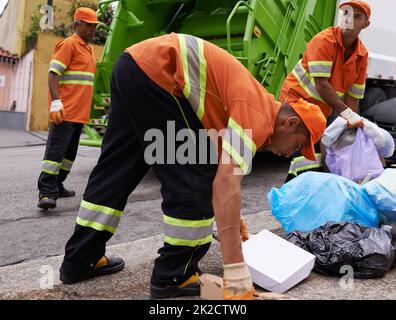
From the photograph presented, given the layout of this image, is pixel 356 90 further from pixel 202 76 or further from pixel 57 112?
pixel 57 112

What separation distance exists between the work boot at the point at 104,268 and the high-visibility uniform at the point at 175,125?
40 mm

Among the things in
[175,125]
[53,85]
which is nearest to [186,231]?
[175,125]

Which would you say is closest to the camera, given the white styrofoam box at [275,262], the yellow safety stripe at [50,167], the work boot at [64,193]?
the white styrofoam box at [275,262]

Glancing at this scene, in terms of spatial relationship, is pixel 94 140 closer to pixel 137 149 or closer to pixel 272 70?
pixel 272 70

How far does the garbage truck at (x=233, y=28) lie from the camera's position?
4562 millimetres

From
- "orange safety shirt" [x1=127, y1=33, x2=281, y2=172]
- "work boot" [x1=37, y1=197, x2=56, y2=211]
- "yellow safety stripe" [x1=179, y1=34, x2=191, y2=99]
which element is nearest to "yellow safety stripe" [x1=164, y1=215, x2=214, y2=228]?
"orange safety shirt" [x1=127, y1=33, x2=281, y2=172]

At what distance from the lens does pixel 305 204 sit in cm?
277

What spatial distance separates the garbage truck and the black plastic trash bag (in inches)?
89.2

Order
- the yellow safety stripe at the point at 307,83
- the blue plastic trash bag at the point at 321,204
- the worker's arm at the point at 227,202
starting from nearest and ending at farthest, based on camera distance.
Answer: the worker's arm at the point at 227,202
the blue plastic trash bag at the point at 321,204
the yellow safety stripe at the point at 307,83

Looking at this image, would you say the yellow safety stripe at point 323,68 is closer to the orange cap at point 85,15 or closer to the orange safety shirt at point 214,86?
the orange safety shirt at point 214,86

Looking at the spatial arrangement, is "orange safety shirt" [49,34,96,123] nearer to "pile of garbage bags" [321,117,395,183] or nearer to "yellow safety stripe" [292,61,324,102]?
"yellow safety stripe" [292,61,324,102]

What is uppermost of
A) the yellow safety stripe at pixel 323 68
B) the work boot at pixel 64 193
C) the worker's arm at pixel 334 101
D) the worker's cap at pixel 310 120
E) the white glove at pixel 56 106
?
the worker's cap at pixel 310 120

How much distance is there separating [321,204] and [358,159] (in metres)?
0.60

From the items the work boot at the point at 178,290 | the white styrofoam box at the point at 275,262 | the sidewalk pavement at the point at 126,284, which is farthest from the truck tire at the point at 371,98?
the work boot at the point at 178,290
